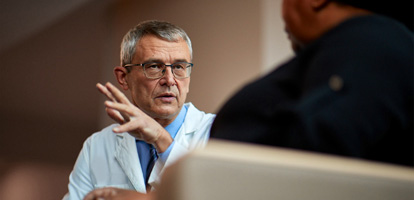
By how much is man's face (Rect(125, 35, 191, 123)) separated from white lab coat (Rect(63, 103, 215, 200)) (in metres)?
0.08

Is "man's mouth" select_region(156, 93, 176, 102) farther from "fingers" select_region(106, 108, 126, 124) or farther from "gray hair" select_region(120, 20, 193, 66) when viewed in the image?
"fingers" select_region(106, 108, 126, 124)

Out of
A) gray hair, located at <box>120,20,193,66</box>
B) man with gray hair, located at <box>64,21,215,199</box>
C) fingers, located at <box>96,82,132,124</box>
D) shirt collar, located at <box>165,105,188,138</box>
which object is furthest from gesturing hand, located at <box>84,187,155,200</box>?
gray hair, located at <box>120,20,193,66</box>

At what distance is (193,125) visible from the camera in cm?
170

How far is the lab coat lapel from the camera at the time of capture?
59.2 inches

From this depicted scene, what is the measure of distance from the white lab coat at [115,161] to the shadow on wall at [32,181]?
374cm

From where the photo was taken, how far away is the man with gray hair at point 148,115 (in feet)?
5.16

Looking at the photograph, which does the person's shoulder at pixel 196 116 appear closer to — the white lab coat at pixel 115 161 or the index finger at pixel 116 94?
the white lab coat at pixel 115 161

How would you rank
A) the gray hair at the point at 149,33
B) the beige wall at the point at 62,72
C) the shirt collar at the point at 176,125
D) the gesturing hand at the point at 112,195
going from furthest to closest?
1. the beige wall at the point at 62,72
2. the gray hair at the point at 149,33
3. the shirt collar at the point at 176,125
4. the gesturing hand at the point at 112,195

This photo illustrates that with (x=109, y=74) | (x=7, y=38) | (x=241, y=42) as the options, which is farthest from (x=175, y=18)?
(x=7, y=38)

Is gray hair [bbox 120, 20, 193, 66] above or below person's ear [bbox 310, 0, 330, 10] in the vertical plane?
below

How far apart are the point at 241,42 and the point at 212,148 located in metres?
2.97

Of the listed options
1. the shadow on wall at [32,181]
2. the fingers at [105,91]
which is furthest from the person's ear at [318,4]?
the shadow on wall at [32,181]

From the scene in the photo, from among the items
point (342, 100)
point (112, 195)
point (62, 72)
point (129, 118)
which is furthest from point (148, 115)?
point (62, 72)

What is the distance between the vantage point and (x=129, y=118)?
3.54 feet
